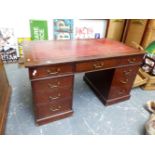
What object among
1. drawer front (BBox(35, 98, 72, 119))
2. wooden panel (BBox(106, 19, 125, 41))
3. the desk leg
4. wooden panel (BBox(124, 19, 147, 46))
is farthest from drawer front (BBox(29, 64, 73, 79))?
wooden panel (BBox(106, 19, 125, 41))

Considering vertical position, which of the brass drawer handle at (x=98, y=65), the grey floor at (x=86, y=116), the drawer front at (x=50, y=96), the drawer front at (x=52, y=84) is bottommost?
the grey floor at (x=86, y=116)

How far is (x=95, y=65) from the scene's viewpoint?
130 centimetres

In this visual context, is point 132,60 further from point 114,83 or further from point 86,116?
point 86,116

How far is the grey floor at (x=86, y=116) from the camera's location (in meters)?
1.41

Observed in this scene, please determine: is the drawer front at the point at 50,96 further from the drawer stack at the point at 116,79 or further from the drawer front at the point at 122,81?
the drawer front at the point at 122,81

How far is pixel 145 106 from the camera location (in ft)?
5.84

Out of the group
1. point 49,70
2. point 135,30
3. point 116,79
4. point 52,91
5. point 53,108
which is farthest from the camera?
point 135,30

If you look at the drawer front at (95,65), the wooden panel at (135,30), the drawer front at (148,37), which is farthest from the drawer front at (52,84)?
the drawer front at (148,37)

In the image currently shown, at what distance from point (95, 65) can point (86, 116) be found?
2.08ft

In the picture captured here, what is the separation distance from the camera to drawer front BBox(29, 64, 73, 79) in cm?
109

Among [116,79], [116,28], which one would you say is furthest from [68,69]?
[116,28]

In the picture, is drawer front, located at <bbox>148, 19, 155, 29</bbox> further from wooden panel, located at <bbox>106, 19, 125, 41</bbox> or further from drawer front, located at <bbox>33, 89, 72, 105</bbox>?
drawer front, located at <bbox>33, 89, 72, 105</bbox>

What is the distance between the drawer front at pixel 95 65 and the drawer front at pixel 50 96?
0.86ft

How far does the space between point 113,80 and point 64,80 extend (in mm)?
593
